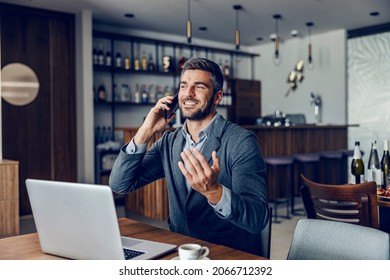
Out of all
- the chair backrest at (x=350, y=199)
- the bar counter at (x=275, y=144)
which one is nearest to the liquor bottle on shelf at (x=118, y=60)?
the bar counter at (x=275, y=144)

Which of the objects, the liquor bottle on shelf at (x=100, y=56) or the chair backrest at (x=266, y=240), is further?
the liquor bottle on shelf at (x=100, y=56)

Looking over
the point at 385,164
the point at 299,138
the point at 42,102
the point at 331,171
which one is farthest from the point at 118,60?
the point at 385,164

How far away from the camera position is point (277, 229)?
12.5 ft

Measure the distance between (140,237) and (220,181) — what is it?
34 cm

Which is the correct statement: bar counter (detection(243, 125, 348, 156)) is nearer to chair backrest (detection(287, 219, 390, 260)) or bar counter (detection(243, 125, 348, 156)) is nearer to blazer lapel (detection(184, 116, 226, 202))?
blazer lapel (detection(184, 116, 226, 202))

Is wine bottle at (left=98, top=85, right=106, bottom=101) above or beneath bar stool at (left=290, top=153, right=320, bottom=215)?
above

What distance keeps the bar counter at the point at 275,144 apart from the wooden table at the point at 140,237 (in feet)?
8.58

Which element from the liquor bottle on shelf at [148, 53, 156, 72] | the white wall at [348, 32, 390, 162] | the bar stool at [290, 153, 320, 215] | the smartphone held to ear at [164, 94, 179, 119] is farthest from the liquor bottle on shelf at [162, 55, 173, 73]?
the smartphone held to ear at [164, 94, 179, 119]

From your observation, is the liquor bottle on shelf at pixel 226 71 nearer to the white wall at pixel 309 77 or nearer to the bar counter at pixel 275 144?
the white wall at pixel 309 77

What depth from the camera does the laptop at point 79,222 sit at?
931mm

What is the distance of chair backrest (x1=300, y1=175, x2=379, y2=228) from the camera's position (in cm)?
190

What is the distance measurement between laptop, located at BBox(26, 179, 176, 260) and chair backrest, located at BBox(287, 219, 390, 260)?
37cm
